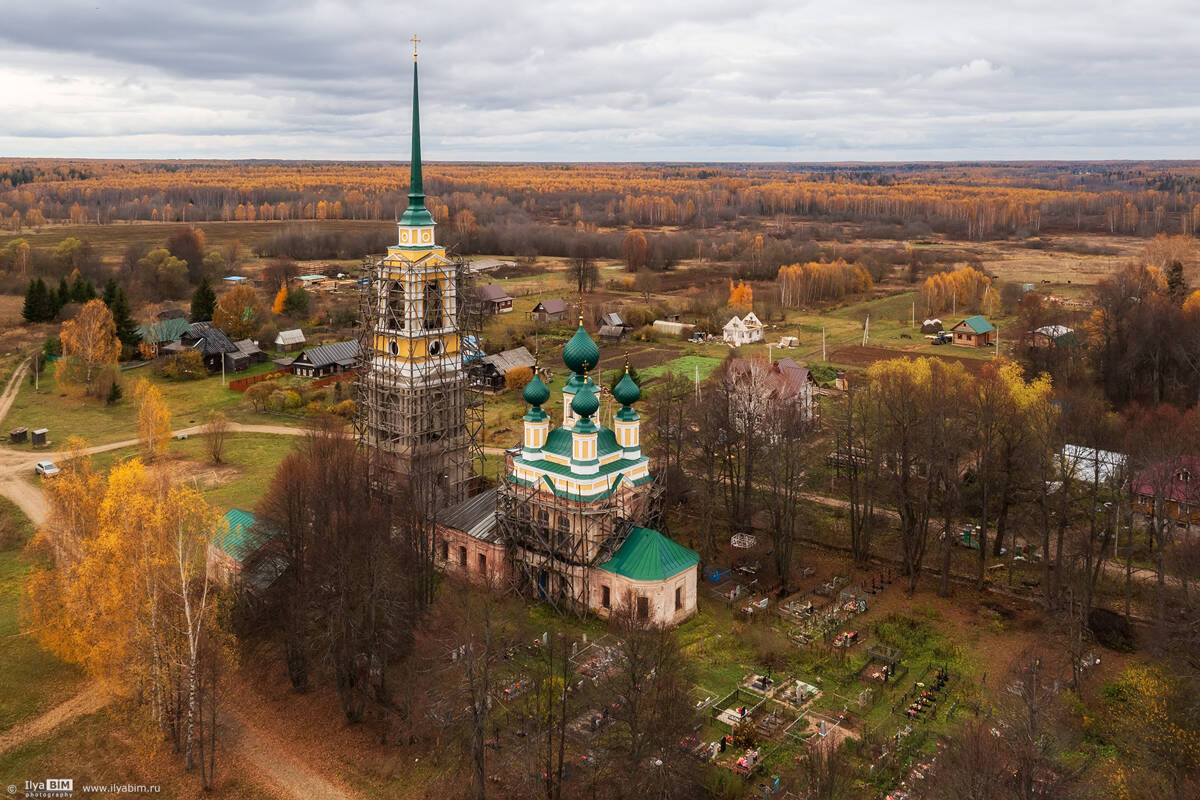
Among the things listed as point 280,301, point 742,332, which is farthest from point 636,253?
point 280,301

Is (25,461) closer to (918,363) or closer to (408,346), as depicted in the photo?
(408,346)

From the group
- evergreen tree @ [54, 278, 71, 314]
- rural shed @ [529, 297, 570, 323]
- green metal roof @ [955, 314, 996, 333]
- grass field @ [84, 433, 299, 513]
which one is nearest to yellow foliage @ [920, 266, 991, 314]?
green metal roof @ [955, 314, 996, 333]

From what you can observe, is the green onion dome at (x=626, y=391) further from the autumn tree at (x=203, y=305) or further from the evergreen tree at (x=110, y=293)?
the autumn tree at (x=203, y=305)

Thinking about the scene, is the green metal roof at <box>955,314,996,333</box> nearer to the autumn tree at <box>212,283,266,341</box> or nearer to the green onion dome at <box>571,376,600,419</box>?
the green onion dome at <box>571,376,600,419</box>

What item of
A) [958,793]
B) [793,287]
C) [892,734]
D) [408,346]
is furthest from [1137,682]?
[793,287]

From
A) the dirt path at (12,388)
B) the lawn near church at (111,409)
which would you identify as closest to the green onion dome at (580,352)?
the lawn near church at (111,409)
